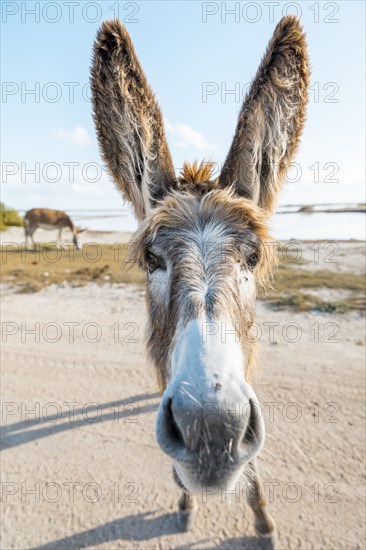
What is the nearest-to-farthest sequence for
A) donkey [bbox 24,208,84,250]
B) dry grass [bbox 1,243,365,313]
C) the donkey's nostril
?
1. the donkey's nostril
2. dry grass [bbox 1,243,365,313]
3. donkey [bbox 24,208,84,250]

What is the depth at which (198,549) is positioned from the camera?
3.33 metres

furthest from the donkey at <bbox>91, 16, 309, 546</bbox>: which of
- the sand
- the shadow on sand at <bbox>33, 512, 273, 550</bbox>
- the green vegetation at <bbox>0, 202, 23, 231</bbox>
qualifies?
the green vegetation at <bbox>0, 202, 23, 231</bbox>

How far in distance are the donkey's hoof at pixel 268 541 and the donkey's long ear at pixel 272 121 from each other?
3.30 meters

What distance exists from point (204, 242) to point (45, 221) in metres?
20.5

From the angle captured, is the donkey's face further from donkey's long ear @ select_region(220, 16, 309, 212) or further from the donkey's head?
donkey's long ear @ select_region(220, 16, 309, 212)

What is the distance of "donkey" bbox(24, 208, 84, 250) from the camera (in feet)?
66.4

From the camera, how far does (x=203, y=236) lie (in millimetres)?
2473

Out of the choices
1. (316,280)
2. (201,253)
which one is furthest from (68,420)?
(316,280)

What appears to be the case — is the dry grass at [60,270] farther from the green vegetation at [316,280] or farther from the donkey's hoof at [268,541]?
the donkey's hoof at [268,541]

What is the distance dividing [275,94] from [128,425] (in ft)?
15.3

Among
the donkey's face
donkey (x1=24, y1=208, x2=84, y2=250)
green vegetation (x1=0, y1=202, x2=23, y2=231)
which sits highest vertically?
green vegetation (x1=0, y1=202, x2=23, y2=231)

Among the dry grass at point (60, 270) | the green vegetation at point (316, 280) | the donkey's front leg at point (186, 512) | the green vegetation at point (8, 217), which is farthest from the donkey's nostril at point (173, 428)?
the green vegetation at point (8, 217)

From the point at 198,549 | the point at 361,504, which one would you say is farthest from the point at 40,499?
the point at 361,504

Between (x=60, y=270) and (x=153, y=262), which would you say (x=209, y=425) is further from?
(x=60, y=270)
